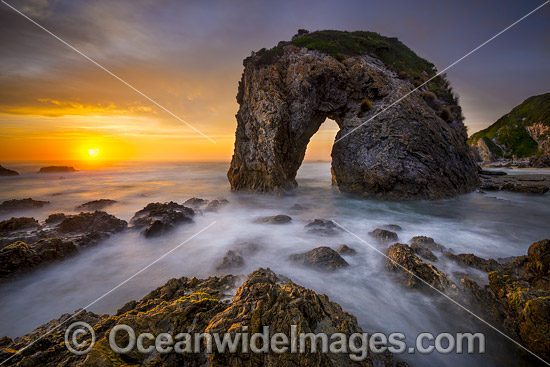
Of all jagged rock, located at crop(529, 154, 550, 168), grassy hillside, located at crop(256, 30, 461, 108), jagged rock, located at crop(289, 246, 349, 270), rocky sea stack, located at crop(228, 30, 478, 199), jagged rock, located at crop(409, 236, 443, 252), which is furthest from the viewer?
jagged rock, located at crop(529, 154, 550, 168)

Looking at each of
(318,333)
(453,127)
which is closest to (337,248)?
(318,333)

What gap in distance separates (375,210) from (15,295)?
38.4 feet

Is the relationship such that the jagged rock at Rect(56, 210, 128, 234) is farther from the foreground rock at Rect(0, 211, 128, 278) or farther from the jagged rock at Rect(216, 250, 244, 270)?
the jagged rock at Rect(216, 250, 244, 270)

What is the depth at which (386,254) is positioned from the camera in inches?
214

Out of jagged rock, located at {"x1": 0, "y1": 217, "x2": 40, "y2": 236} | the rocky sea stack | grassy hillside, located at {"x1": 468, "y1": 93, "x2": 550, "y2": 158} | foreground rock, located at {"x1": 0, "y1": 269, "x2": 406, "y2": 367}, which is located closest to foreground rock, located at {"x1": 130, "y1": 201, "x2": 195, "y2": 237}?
jagged rock, located at {"x1": 0, "y1": 217, "x2": 40, "y2": 236}

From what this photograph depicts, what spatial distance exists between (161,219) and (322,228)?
593 cm

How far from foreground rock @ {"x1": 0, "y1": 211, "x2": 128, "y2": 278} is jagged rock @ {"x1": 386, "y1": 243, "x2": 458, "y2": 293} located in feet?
26.8

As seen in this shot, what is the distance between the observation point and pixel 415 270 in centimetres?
438

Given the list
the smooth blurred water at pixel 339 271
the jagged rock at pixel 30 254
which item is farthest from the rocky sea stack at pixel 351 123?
the jagged rock at pixel 30 254

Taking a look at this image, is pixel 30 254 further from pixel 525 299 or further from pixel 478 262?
pixel 478 262

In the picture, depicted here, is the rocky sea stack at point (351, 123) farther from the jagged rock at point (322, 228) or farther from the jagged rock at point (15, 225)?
the jagged rock at point (15, 225)

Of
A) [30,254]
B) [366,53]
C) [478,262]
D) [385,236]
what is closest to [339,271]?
[385,236]

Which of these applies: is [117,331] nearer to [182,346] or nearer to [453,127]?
[182,346]

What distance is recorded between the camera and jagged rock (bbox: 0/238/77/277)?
461cm
